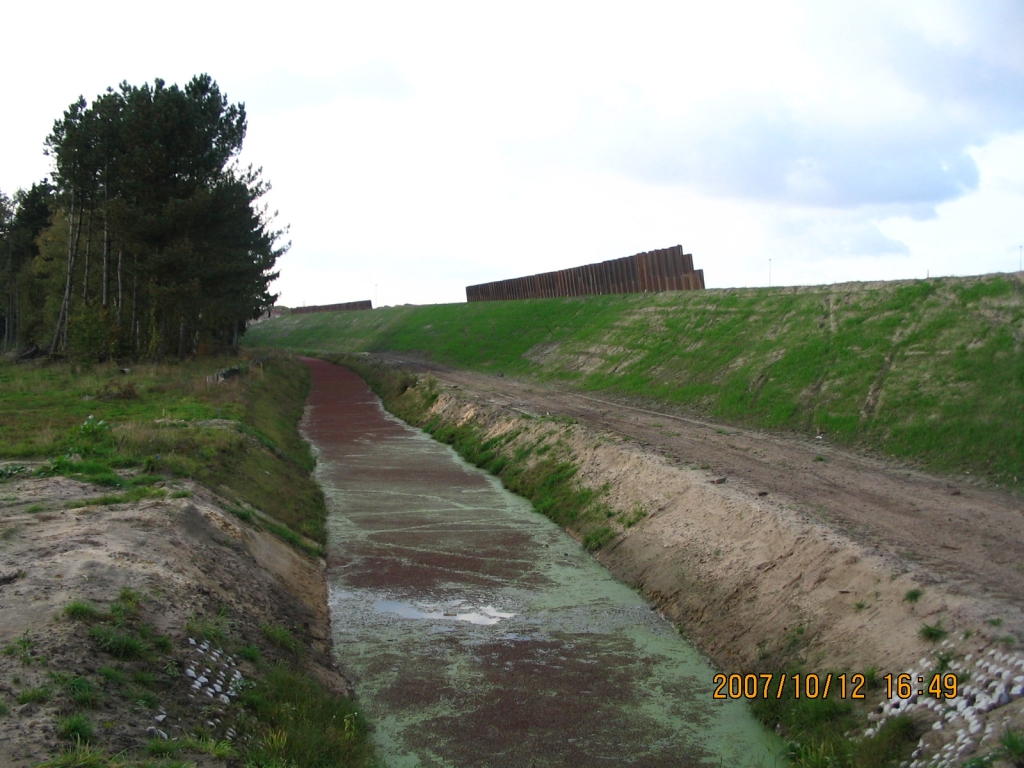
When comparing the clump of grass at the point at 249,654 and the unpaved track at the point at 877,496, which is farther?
the unpaved track at the point at 877,496

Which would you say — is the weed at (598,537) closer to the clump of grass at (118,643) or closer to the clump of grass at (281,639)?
the clump of grass at (281,639)

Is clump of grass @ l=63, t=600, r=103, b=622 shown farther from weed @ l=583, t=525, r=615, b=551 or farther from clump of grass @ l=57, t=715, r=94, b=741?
weed @ l=583, t=525, r=615, b=551

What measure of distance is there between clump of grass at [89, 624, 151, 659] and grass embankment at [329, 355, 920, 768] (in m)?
5.64

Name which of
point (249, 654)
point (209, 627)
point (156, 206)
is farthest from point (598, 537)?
point (156, 206)

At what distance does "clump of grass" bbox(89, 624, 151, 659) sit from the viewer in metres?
6.96

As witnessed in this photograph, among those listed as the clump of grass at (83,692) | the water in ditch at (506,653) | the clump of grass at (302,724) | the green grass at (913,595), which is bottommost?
the water in ditch at (506,653)

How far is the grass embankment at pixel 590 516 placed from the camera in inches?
276

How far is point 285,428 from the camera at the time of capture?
28.1 m

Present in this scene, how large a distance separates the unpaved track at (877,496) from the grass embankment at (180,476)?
21.1 ft

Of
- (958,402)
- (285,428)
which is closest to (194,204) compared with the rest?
(285,428)

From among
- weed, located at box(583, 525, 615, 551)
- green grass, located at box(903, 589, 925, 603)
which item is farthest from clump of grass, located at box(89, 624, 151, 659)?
weed, located at box(583, 525, 615, 551)

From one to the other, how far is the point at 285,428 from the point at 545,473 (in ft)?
36.8
